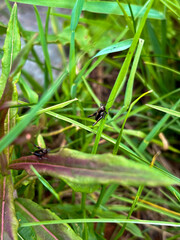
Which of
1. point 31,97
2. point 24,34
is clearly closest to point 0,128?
Result: point 31,97

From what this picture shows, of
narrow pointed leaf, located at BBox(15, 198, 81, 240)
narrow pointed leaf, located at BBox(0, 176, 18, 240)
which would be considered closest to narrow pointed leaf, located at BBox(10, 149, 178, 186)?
narrow pointed leaf, located at BBox(0, 176, 18, 240)

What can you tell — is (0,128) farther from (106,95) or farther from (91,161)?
(106,95)

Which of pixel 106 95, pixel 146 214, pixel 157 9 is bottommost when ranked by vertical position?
pixel 146 214

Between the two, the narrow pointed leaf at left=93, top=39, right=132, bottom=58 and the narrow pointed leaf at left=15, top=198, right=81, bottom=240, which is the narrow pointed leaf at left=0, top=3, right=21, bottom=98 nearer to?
the narrow pointed leaf at left=93, top=39, right=132, bottom=58

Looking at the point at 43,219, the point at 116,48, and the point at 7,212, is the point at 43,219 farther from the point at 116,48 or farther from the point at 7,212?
the point at 116,48

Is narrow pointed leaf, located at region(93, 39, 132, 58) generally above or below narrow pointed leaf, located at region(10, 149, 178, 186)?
above

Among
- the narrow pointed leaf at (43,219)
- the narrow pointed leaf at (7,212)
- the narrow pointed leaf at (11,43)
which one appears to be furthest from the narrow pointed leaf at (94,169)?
the narrow pointed leaf at (11,43)
